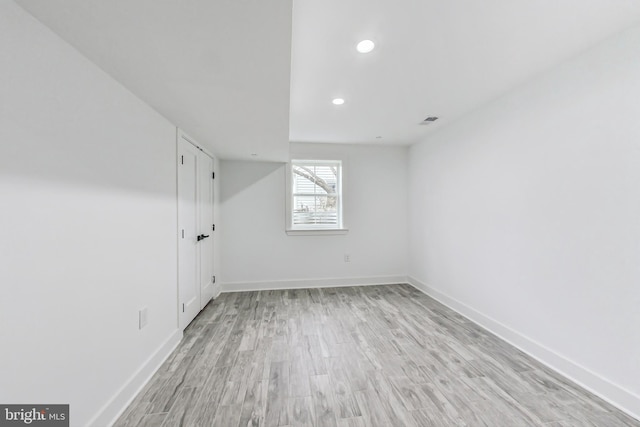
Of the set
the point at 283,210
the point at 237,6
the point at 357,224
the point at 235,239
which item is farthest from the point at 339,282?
the point at 237,6

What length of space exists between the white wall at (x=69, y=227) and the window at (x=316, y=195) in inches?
97.8

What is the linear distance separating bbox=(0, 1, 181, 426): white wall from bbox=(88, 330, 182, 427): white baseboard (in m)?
0.01

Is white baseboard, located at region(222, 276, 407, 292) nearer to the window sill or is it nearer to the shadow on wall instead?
the window sill

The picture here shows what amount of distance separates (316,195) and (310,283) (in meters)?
1.48

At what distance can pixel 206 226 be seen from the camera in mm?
3297

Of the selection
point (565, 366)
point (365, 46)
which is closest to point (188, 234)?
point (365, 46)

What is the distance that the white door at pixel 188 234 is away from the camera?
2.47 meters

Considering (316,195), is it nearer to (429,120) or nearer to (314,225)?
(314,225)

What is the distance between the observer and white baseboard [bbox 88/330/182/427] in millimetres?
1406

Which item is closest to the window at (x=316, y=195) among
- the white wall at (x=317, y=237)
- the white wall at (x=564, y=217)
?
the white wall at (x=317, y=237)

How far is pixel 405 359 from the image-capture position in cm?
210

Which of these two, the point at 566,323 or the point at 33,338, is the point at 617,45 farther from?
the point at 33,338

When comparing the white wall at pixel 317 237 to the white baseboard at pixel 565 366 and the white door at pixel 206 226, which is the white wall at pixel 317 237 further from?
the white baseboard at pixel 565 366

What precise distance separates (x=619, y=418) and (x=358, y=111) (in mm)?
3084
